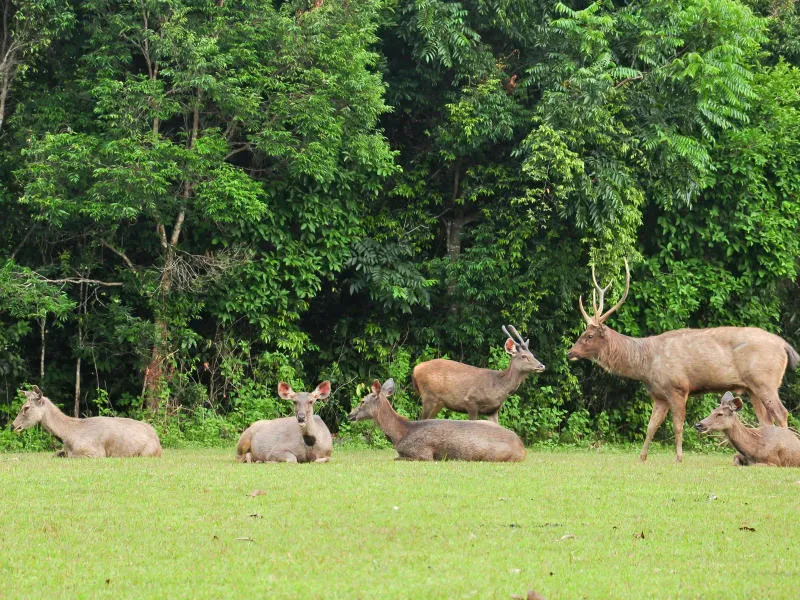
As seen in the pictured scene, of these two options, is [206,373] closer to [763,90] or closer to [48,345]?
[48,345]

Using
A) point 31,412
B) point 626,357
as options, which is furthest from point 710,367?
point 31,412

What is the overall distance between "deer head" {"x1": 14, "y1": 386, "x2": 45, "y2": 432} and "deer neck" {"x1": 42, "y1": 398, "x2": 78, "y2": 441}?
0.22 ft

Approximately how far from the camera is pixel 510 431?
1447 cm

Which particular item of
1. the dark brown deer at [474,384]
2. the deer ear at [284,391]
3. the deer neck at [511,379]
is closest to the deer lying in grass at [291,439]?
the deer ear at [284,391]

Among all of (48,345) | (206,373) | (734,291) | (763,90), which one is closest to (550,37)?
(763,90)

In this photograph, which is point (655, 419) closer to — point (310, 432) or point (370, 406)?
point (370, 406)

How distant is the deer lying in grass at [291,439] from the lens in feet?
45.4

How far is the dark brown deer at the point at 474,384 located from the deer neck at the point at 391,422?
2761 mm

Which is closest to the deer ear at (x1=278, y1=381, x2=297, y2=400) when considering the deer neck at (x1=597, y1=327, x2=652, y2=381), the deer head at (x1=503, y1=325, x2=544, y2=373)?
the deer head at (x1=503, y1=325, x2=544, y2=373)

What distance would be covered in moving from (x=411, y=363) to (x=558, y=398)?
2850mm

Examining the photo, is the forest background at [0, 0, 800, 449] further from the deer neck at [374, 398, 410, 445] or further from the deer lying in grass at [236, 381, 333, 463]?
the deer lying in grass at [236, 381, 333, 463]

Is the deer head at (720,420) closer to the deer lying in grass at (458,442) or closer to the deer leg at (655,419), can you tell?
the deer leg at (655,419)

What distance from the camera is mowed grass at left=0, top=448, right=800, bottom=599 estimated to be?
701 centimetres

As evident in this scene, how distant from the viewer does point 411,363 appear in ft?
72.9
